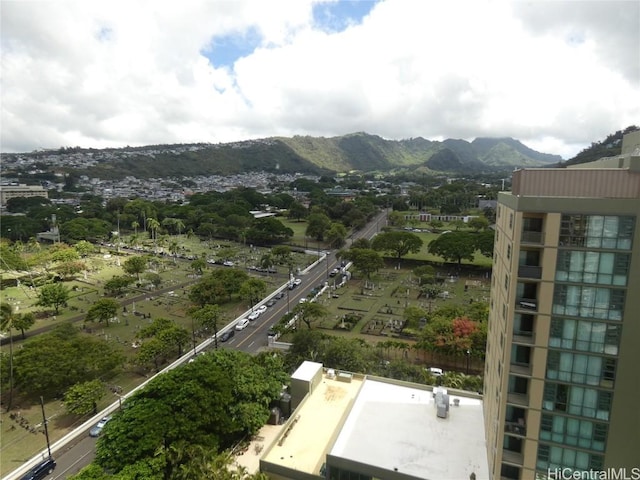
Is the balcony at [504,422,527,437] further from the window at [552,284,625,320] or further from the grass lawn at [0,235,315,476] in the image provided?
the grass lawn at [0,235,315,476]

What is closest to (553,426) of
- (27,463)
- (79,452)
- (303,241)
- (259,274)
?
(79,452)

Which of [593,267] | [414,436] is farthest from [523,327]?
[414,436]

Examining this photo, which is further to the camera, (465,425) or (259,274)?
(259,274)

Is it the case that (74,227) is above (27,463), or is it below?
above

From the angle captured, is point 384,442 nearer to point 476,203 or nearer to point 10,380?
point 10,380

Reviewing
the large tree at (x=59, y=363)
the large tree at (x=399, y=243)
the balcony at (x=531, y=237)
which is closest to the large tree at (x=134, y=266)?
the large tree at (x=59, y=363)
